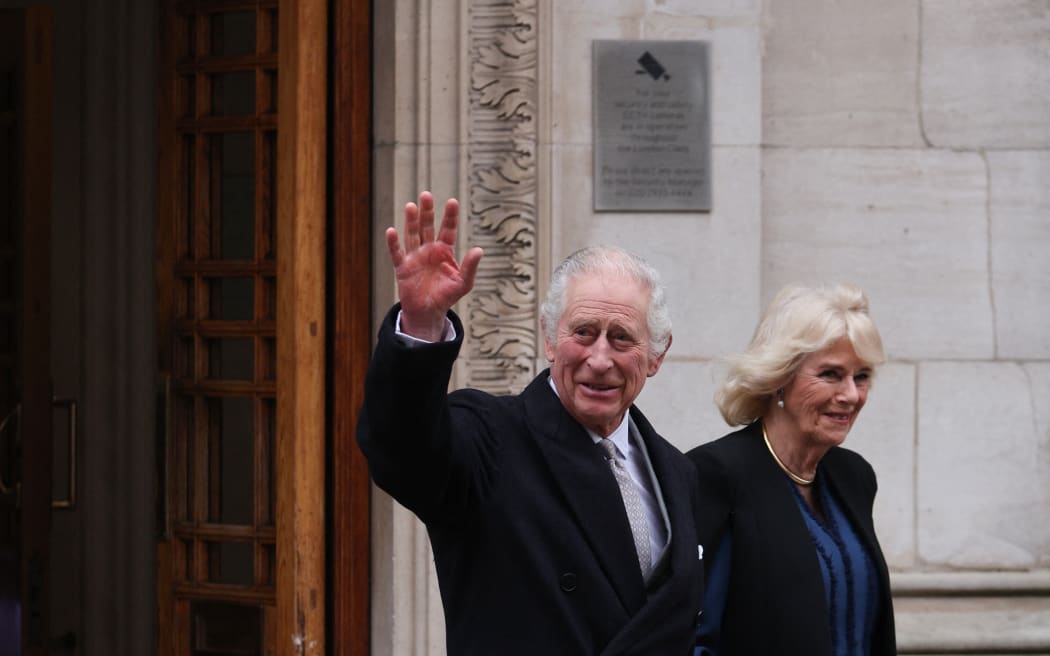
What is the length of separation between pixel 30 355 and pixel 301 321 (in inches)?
48.0

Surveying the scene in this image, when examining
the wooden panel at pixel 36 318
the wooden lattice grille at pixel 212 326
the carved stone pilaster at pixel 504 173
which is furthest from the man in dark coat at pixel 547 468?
the wooden panel at pixel 36 318

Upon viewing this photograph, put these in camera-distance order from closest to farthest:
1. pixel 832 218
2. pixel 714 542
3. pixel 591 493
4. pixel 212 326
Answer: pixel 591 493 < pixel 714 542 < pixel 832 218 < pixel 212 326

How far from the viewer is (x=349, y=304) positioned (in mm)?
4812

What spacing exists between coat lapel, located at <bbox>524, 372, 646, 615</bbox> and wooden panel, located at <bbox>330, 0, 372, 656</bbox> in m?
2.38

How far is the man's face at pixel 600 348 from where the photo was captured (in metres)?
2.51

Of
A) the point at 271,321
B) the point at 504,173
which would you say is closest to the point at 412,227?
the point at 504,173

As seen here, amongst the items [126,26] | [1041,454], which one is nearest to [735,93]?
[1041,454]

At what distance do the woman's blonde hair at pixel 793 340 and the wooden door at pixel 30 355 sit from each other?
3.01 m

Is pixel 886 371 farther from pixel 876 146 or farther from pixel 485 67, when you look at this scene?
pixel 485 67

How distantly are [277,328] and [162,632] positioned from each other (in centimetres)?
126

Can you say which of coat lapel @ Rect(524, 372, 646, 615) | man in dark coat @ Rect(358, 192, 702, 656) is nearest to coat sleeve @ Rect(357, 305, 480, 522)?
man in dark coat @ Rect(358, 192, 702, 656)

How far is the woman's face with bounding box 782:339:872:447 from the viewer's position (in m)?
3.25

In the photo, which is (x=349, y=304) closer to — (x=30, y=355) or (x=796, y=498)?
A: (x=30, y=355)

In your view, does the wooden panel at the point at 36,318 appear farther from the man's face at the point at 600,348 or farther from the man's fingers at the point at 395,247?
the man's fingers at the point at 395,247
